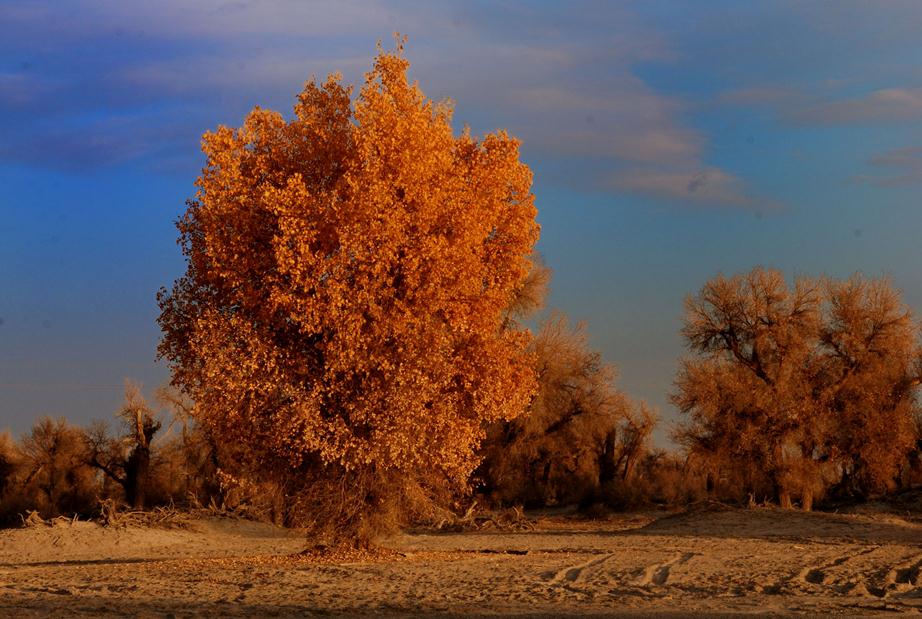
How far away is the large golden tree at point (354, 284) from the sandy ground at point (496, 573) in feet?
9.08

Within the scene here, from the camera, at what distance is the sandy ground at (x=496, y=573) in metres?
14.8

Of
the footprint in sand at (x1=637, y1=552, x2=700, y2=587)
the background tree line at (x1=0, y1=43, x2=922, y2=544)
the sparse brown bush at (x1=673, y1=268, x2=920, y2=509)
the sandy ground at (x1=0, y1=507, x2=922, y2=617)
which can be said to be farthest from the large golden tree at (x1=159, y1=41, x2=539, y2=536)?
the sparse brown bush at (x1=673, y1=268, x2=920, y2=509)

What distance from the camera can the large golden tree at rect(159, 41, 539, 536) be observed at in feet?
62.5

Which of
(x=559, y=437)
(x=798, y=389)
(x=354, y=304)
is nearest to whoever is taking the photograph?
(x=354, y=304)

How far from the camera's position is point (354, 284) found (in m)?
19.3

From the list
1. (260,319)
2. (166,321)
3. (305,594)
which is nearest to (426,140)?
(260,319)

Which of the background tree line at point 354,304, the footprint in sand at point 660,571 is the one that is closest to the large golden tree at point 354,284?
the background tree line at point 354,304

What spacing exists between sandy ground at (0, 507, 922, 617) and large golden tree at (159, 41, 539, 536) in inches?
109

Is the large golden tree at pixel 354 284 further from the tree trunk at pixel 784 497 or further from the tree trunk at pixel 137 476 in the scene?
the tree trunk at pixel 137 476

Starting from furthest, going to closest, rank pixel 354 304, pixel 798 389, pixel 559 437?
pixel 559 437 < pixel 798 389 < pixel 354 304

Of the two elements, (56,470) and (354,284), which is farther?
(56,470)

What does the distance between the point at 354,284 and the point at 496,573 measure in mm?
5966

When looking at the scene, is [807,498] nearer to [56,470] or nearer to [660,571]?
[660,571]

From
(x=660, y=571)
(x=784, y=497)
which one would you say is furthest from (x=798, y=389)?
(x=660, y=571)
